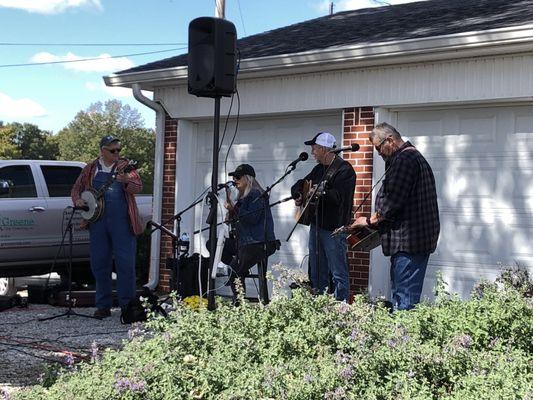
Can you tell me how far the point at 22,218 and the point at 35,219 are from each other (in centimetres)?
18

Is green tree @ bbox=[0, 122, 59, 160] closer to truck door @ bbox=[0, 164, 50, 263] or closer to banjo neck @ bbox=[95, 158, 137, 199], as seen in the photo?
truck door @ bbox=[0, 164, 50, 263]

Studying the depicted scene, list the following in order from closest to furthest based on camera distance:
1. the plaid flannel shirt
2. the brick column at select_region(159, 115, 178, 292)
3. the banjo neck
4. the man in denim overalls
A: the plaid flannel shirt → the banjo neck → the man in denim overalls → the brick column at select_region(159, 115, 178, 292)

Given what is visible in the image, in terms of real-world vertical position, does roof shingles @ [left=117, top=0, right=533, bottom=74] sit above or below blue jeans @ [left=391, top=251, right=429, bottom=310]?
above

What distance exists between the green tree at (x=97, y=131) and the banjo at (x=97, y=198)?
61.5 meters

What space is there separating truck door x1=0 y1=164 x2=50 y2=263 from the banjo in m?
2.32

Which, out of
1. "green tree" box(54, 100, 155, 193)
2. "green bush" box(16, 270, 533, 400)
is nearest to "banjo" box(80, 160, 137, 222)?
"green bush" box(16, 270, 533, 400)

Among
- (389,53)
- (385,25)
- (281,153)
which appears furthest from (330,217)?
(385,25)

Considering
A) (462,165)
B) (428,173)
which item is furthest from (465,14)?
(428,173)

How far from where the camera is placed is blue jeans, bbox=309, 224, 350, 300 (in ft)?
23.3

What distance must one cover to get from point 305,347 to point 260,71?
6.02m

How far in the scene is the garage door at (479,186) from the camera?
305 inches

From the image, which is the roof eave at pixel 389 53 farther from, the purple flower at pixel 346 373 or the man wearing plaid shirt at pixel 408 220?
the purple flower at pixel 346 373

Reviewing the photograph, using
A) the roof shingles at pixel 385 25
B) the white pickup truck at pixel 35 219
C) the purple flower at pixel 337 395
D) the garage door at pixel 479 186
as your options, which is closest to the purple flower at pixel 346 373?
the purple flower at pixel 337 395

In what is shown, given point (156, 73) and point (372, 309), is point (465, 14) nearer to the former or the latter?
point (156, 73)
